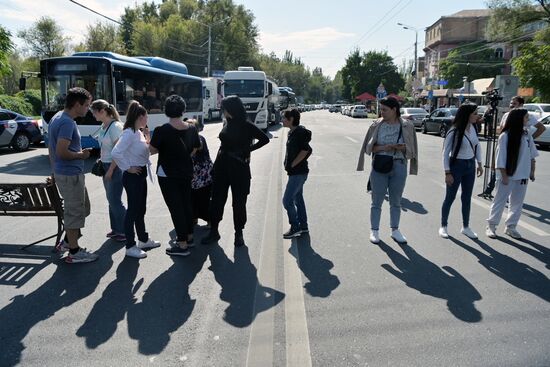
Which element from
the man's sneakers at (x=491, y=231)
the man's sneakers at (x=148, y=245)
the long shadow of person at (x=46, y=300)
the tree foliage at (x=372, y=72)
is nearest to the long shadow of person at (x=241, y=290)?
the man's sneakers at (x=148, y=245)

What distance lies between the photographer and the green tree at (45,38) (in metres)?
53.6

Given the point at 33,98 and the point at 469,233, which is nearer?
Answer: the point at 469,233

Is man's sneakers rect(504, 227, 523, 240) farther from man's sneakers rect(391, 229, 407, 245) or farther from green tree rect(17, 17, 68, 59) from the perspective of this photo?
green tree rect(17, 17, 68, 59)

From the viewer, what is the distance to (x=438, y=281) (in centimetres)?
446

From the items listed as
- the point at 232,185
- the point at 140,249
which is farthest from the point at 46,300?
the point at 232,185

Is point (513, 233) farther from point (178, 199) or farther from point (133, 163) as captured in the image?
point (133, 163)

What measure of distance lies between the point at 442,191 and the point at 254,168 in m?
5.03

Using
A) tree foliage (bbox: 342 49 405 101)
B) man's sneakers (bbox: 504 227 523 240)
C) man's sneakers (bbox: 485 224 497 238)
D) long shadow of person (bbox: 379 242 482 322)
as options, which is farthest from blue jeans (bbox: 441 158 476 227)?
tree foliage (bbox: 342 49 405 101)

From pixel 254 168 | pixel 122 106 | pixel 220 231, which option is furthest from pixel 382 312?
pixel 122 106

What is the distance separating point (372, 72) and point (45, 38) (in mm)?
51690

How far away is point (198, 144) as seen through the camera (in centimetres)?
534

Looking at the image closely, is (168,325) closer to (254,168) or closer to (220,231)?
(220,231)

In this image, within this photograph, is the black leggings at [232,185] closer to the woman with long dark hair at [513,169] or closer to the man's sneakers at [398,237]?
the man's sneakers at [398,237]

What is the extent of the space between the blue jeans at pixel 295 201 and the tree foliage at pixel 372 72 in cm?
7761
